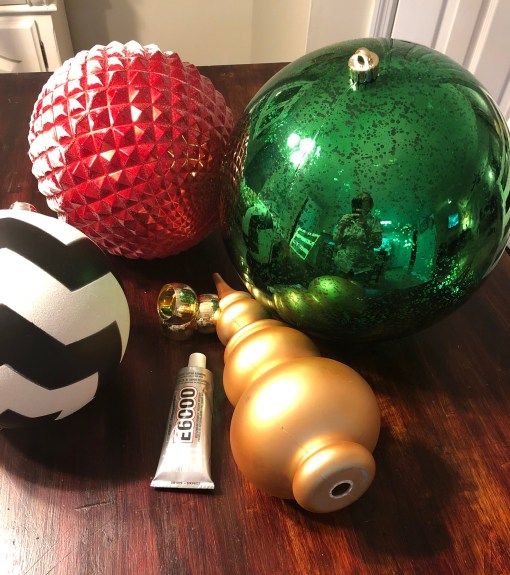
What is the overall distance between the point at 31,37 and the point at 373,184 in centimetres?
109

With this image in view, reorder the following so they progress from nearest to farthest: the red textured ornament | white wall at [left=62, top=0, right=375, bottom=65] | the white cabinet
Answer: the red textured ornament < the white cabinet < white wall at [left=62, top=0, right=375, bottom=65]

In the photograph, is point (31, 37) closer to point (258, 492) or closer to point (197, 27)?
point (197, 27)

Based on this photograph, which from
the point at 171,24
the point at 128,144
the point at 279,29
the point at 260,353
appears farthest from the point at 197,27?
the point at 260,353

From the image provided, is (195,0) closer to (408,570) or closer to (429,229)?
(429,229)

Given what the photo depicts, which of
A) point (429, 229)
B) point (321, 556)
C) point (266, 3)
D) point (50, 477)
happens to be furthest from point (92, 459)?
point (266, 3)

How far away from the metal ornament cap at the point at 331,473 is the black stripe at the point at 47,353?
16 cm

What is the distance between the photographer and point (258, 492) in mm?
411

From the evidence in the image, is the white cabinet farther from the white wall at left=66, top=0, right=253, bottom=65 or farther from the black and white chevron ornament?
the black and white chevron ornament

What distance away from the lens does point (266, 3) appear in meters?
1.26

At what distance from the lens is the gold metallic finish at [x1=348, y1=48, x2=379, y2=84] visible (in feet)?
1.16

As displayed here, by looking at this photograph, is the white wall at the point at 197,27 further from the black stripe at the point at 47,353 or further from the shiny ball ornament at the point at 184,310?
the black stripe at the point at 47,353

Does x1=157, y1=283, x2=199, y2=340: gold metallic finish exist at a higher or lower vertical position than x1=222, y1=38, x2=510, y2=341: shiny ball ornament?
lower

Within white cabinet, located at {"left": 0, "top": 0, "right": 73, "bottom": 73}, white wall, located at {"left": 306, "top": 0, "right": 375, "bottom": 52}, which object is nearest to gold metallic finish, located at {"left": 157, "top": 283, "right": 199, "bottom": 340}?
white wall, located at {"left": 306, "top": 0, "right": 375, "bottom": 52}

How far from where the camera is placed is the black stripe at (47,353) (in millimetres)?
365
